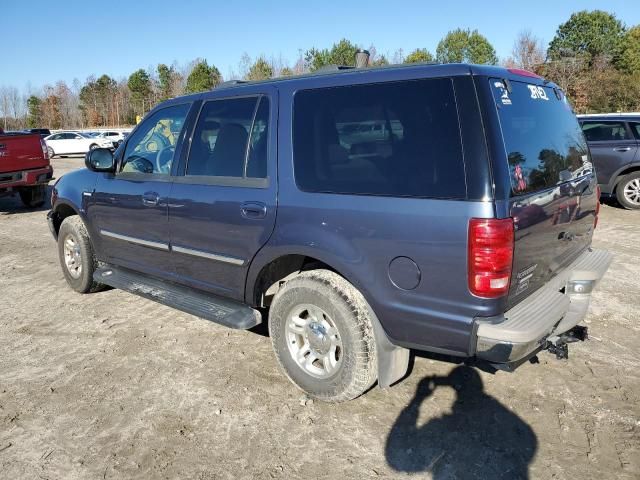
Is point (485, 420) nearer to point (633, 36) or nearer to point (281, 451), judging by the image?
point (281, 451)

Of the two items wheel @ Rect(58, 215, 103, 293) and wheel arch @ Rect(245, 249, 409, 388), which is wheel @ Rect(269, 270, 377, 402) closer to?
wheel arch @ Rect(245, 249, 409, 388)

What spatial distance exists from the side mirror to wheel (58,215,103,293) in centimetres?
83

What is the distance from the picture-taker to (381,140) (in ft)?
9.13

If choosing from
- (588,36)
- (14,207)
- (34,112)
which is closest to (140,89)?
(34,112)

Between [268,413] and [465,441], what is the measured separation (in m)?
1.17

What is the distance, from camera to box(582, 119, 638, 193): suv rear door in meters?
9.43

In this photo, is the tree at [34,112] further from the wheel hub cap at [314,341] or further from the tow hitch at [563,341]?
the tow hitch at [563,341]

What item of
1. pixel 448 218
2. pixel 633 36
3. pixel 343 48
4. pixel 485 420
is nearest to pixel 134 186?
pixel 448 218

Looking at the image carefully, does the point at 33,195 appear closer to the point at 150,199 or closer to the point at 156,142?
the point at 156,142

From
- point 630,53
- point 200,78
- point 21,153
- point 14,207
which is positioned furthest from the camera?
point 200,78

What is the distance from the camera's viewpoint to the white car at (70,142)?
2823 cm

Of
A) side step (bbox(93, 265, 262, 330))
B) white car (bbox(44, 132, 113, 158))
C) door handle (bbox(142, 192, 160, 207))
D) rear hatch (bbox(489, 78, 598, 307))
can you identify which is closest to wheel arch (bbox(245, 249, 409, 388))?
side step (bbox(93, 265, 262, 330))

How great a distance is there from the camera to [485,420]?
2988 millimetres

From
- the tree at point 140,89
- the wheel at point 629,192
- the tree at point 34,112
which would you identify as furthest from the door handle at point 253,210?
the tree at point 34,112
